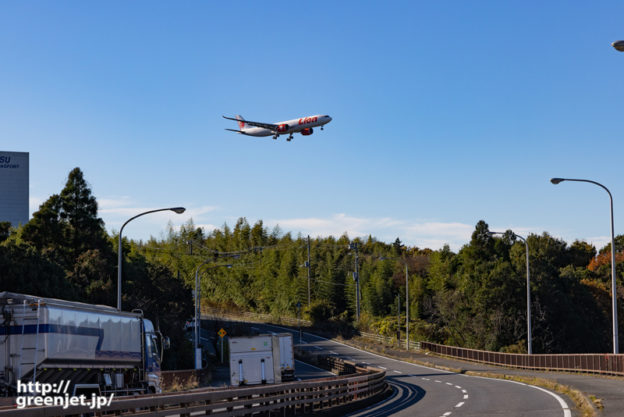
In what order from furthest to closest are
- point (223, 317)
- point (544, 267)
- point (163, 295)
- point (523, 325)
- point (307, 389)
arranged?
point (223, 317), point (544, 267), point (523, 325), point (163, 295), point (307, 389)

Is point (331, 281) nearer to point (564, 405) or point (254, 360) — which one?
point (254, 360)

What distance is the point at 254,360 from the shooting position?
34.6m

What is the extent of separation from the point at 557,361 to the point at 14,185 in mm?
127511

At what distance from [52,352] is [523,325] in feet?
233

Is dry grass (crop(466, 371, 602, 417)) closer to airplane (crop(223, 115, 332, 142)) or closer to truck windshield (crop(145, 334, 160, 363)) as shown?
truck windshield (crop(145, 334, 160, 363))

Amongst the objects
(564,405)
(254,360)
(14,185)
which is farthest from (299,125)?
(14,185)

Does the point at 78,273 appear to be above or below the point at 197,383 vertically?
above

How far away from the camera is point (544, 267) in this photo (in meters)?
90.8

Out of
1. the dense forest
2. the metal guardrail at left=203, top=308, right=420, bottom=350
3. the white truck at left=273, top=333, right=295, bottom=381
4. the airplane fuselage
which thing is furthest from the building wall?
the white truck at left=273, top=333, right=295, bottom=381

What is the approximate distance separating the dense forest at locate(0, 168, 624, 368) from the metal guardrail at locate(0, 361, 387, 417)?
28357mm

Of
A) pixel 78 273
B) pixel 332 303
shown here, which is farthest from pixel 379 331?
pixel 78 273

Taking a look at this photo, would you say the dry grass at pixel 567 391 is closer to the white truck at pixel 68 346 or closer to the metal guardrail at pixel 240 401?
the metal guardrail at pixel 240 401

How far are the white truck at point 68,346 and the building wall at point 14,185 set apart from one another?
13503 centimetres

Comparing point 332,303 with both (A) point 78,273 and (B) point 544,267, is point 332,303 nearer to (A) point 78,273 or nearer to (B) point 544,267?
(B) point 544,267
